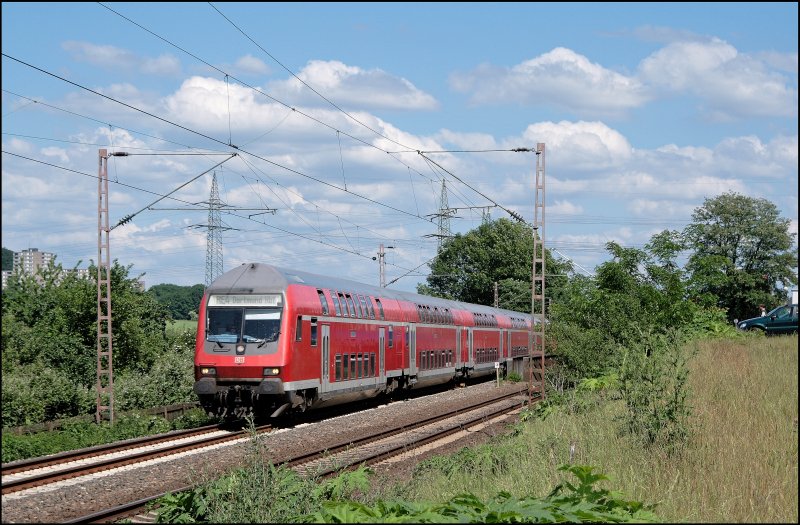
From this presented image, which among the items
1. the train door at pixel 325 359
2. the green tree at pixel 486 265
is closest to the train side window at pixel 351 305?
the train door at pixel 325 359

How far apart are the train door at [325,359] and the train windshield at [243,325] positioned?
2.24 metres

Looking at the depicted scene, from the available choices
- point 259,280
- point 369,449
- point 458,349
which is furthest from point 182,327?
point 369,449

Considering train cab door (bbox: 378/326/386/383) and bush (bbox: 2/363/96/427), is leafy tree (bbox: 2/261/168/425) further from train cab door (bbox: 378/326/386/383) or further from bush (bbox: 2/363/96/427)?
Answer: train cab door (bbox: 378/326/386/383)

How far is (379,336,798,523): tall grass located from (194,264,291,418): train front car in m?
6.10

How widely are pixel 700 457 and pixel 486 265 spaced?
87.8 m

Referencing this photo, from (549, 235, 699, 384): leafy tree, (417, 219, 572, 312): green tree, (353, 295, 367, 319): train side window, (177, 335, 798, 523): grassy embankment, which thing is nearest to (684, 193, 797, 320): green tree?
(417, 219, 572, 312): green tree

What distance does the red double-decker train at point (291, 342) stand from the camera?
22875 millimetres

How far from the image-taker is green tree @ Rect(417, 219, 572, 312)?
9644cm

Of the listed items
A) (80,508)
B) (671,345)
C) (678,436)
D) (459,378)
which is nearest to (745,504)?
(678,436)

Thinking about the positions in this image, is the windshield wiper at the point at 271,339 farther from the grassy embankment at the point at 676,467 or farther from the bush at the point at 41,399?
the grassy embankment at the point at 676,467

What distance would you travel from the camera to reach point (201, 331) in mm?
23516

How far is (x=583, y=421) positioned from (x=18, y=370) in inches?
800

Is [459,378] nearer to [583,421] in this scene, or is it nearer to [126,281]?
[126,281]

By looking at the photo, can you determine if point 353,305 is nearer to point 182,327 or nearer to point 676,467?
point 676,467
